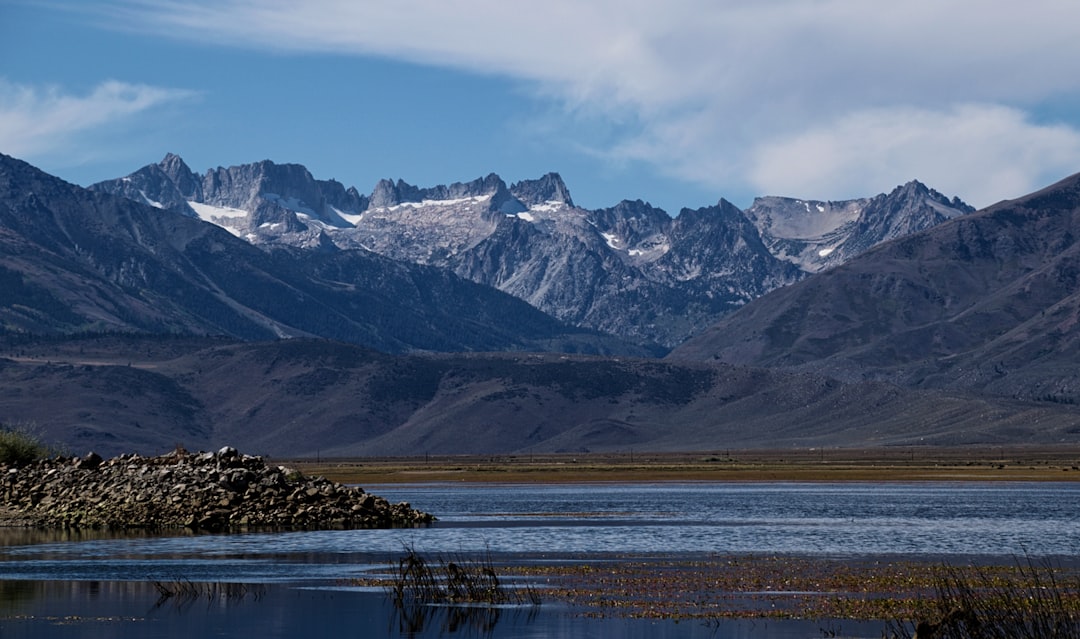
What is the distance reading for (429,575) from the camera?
164 feet

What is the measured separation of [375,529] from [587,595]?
118ft

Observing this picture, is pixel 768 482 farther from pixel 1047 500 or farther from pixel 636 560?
pixel 636 560

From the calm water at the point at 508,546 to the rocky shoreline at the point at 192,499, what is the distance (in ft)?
14.9

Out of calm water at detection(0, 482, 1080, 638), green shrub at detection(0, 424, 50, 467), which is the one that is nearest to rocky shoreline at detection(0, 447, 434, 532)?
calm water at detection(0, 482, 1080, 638)

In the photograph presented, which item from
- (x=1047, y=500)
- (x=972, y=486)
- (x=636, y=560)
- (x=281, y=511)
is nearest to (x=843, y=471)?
(x=972, y=486)

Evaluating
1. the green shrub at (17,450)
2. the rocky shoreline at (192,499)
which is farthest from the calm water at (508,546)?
the green shrub at (17,450)

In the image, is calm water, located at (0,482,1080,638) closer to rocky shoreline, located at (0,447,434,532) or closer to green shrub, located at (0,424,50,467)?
rocky shoreline, located at (0,447,434,532)

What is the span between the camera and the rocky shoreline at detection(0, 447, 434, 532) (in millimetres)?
86125

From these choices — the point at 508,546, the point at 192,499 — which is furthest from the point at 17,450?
the point at 508,546

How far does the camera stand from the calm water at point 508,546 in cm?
4703

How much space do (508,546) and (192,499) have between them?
A: 72.4ft

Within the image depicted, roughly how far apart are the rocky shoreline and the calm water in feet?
14.9

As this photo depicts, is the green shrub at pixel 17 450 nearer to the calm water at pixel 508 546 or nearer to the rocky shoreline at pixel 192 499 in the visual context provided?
the rocky shoreline at pixel 192 499

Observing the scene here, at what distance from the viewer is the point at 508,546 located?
74.2 metres
